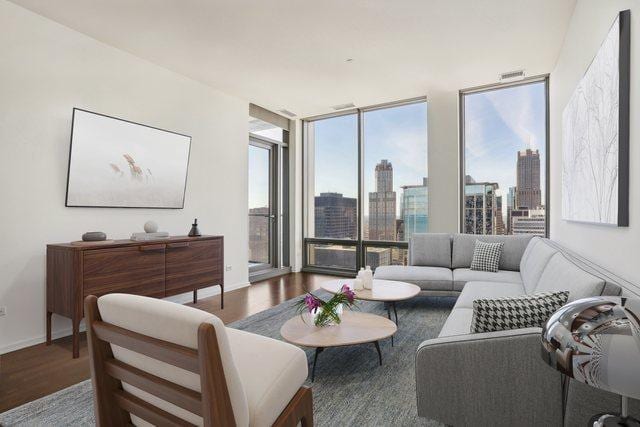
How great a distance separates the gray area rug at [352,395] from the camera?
1879 millimetres

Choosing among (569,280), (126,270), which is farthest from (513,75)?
(126,270)

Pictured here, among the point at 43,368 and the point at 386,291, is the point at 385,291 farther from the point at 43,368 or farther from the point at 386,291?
the point at 43,368

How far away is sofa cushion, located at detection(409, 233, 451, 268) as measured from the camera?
443 cm

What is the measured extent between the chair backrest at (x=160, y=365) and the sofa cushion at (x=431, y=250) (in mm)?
3770

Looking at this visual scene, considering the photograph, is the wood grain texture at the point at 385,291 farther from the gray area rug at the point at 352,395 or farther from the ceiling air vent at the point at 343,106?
the ceiling air vent at the point at 343,106

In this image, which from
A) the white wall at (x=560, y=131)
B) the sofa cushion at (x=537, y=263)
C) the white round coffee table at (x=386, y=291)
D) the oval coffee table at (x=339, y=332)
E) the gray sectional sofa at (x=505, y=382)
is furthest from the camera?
the white round coffee table at (x=386, y=291)

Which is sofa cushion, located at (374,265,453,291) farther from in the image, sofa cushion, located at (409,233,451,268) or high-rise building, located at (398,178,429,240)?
high-rise building, located at (398,178,429,240)

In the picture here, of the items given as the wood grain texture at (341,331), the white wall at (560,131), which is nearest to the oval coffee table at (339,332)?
the wood grain texture at (341,331)

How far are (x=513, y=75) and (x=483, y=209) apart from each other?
1.77m

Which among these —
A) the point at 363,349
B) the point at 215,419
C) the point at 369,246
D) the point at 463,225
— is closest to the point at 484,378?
the point at 215,419

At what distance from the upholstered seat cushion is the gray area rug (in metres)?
0.67

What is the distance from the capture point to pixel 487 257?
4051 mm

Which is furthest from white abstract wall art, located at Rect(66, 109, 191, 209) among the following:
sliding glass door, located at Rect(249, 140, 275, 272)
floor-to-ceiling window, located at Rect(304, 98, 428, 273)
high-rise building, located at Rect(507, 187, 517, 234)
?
high-rise building, located at Rect(507, 187, 517, 234)

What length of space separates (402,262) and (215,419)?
492 centimetres
